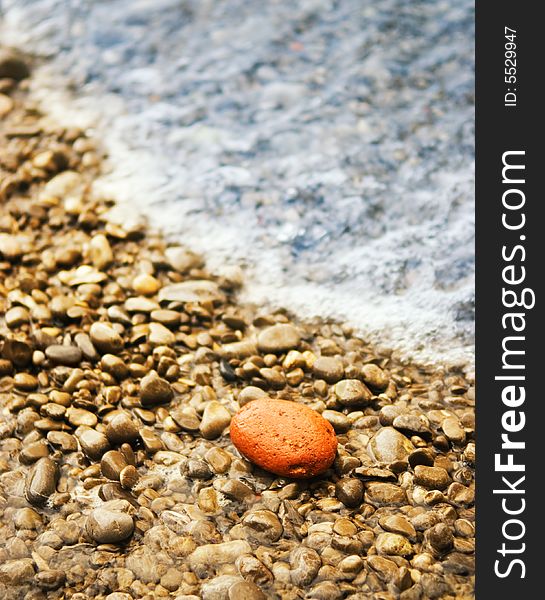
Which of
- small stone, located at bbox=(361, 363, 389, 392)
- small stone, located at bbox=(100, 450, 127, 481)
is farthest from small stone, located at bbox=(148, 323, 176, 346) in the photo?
small stone, located at bbox=(361, 363, 389, 392)

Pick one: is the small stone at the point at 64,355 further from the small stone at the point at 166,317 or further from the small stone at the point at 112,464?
the small stone at the point at 112,464

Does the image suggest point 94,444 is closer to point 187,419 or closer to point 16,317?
point 187,419

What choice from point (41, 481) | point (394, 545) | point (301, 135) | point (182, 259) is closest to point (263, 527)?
point (394, 545)

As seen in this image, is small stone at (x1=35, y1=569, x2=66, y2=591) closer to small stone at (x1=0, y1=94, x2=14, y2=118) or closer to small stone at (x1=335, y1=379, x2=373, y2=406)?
small stone at (x1=335, y1=379, x2=373, y2=406)

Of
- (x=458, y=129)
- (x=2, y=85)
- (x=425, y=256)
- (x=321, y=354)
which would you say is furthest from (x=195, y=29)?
(x=321, y=354)

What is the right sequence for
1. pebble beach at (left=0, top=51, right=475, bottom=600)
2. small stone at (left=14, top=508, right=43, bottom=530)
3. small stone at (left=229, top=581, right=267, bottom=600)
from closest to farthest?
small stone at (left=229, top=581, right=267, bottom=600) < pebble beach at (left=0, top=51, right=475, bottom=600) < small stone at (left=14, top=508, right=43, bottom=530)

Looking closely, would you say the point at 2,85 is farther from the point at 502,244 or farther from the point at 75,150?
the point at 502,244

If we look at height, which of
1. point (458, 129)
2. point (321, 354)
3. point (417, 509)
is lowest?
point (417, 509)
